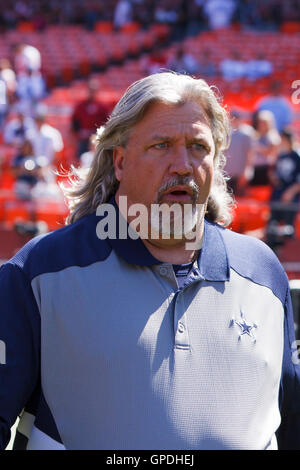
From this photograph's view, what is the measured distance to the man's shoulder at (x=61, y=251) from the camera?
2045mm

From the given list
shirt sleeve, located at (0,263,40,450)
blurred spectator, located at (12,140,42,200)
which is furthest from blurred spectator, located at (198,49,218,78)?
shirt sleeve, located at (0,263,40,450)

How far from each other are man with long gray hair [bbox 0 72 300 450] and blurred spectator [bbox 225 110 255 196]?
18.1 feet

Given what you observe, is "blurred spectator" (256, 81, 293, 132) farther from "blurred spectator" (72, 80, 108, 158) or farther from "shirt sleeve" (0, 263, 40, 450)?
"shirt sleeve" (0, 263, 40, 450)

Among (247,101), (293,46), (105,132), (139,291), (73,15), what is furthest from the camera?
(73,15)

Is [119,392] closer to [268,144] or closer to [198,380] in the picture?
[198,380]

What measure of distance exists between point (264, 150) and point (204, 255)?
6.45 meters

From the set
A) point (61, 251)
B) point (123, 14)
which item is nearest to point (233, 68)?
point (123, 14)

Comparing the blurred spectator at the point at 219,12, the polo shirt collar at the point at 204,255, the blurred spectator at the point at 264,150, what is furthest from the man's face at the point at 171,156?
the blurred spectator at the point at 219,12

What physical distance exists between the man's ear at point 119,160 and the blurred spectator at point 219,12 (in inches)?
740

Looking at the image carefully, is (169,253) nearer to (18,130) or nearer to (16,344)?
(16,344)

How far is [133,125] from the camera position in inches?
84.4

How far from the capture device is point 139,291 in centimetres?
203

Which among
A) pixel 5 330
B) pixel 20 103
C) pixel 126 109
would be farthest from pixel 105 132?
pixel 20 103
